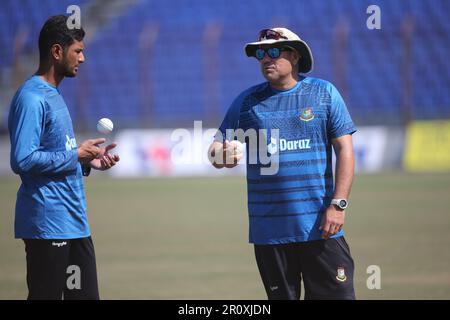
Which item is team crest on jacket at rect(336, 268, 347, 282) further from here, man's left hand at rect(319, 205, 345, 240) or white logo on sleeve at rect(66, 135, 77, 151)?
white logo on sleeve at rect(66, 135, 77, 151)

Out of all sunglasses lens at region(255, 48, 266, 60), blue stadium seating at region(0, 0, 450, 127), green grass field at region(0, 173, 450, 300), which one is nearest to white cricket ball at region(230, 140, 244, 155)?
sunglasses lens at region(255, 48, 266, 60)

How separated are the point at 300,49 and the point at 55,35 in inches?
62.5

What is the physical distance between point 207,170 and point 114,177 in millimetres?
3059

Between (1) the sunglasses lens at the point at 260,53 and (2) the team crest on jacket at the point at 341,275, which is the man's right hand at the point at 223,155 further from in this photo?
(2) the team crest on jacket at the point at 341,275

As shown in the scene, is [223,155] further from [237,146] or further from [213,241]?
[213,241]

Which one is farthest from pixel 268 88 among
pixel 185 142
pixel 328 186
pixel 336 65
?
pixel 336 65

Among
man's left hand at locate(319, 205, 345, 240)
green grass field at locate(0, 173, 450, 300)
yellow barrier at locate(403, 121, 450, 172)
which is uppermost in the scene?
man's left hand at locate(319, 205, 345, 240)

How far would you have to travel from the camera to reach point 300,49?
553 centimetres

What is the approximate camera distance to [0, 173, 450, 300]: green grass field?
9453 millimetres

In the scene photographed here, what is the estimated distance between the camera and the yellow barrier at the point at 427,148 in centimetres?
2642

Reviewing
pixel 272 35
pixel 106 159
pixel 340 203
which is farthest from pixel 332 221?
pixel 106 159

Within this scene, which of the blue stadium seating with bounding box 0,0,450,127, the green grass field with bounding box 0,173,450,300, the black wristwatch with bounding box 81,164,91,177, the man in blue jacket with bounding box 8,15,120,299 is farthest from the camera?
the blue stadium seating with bounding box 0,0,450,127

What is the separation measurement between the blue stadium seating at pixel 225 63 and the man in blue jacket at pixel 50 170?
2281cm
